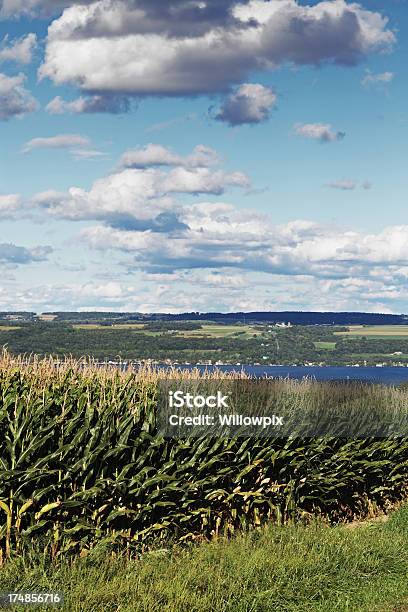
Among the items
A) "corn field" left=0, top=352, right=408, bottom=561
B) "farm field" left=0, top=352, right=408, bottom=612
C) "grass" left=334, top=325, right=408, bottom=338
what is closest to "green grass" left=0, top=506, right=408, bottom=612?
"farm field" left=0, top=352, right=408, bottom=612

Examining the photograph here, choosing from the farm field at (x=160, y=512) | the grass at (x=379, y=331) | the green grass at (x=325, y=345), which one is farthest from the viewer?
the grass at (x=379, y=331)

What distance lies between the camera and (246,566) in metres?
8.36

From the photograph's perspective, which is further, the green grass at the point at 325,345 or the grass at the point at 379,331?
the grass at the point at 379,331

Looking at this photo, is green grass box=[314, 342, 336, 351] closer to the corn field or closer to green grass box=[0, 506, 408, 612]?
the corn field

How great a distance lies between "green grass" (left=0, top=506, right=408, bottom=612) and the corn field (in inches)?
25.5

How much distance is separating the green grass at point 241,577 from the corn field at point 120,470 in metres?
0.65

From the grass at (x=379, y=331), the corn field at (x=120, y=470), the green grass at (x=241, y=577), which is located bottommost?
the green grass at (x=241, y=577)

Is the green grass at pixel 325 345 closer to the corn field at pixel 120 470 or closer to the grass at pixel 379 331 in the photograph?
the grass at pixel 379 331

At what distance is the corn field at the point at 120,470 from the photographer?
947 centimetres

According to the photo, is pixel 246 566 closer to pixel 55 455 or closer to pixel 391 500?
pixel 55 455

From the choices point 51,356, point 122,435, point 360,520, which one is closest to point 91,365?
point 51,356

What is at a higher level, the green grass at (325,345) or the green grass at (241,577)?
the green grass at (325,345)

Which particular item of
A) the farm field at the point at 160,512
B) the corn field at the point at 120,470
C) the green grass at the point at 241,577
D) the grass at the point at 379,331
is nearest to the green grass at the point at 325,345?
the grass at the point at 379,331

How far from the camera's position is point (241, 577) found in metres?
8.12
